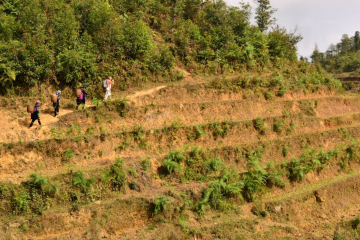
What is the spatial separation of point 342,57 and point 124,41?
52.1 metres

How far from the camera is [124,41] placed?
1897cm

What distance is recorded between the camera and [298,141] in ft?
62.7

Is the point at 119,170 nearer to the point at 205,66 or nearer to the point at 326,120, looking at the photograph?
the point at 205,66

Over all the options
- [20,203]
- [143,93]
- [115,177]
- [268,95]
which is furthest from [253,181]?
[20,203]

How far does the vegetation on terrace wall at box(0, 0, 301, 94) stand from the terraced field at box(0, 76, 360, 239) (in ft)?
6.65

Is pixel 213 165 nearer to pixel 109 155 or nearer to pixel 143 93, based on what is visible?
pixel 109 155

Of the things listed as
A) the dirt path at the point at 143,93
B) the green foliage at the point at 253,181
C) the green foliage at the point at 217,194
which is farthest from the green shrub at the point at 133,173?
the green foliage at the point at 253,181

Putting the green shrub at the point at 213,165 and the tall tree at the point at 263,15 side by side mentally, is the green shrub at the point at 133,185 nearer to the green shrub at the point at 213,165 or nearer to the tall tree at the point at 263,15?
the green shrub at the point at 213,165

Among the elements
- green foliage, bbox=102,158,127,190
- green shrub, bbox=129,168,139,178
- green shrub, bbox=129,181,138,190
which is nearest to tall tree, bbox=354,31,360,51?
green shrub, bbox=129,168,139,178

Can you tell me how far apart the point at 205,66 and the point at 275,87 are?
5.79 m

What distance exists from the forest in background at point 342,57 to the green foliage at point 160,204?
46.0 m

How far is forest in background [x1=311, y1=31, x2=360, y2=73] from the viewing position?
52.9 meters

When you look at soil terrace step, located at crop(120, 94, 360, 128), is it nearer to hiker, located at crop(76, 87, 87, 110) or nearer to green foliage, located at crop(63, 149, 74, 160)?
hiker, located at crop(76, 87, 87, 110)

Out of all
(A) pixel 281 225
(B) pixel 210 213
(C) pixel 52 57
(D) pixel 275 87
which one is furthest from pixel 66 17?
(A) pixel 281 225
